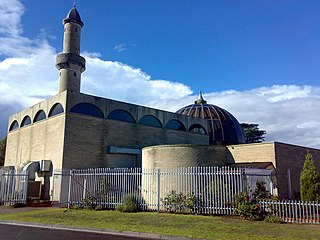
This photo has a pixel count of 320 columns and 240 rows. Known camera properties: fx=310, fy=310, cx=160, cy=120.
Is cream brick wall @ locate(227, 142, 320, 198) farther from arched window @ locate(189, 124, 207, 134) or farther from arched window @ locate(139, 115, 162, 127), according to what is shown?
arched window @ locate(189, 124, 207, 134)

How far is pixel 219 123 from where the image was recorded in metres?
34.5

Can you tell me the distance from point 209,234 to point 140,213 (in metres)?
5.45

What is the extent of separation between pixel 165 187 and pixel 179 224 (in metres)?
4.91

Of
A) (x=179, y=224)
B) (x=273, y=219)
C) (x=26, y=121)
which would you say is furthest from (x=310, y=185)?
(x=26, y=121)

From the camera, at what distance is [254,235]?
31.4 ft

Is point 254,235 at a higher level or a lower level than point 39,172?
lower

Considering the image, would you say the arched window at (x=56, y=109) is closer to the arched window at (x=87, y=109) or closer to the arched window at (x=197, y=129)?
the arched window at (x=87, y=109)

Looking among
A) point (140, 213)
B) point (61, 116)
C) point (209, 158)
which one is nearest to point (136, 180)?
point (140, 213)

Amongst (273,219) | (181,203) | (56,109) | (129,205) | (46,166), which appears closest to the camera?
(273,219)

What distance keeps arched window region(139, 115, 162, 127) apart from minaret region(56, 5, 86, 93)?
22.8 ft

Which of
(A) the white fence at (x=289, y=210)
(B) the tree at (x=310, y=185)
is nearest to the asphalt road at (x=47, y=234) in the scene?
(A) the white fence at (x=289, y=210)

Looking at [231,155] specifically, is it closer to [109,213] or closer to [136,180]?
[136,180]

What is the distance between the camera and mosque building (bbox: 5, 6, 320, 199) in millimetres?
20781

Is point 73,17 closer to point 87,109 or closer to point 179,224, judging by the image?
point 87,109
